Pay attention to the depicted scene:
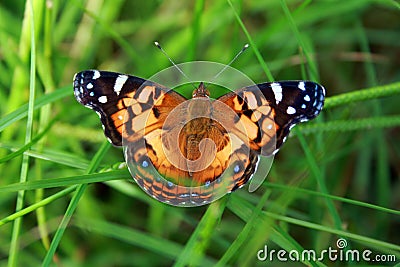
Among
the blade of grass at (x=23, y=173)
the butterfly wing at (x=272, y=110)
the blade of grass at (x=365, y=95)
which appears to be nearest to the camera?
the blade of grass at (x=23, y=173)

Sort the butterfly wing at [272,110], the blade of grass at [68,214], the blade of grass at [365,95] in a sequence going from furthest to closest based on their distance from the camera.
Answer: the blade of grass at [365,95] < the butterfly wing at [272,110] < the blade of grass at [68,214]

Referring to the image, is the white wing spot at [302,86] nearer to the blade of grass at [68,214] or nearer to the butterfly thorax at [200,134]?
the butterfly thorax at [200,134]

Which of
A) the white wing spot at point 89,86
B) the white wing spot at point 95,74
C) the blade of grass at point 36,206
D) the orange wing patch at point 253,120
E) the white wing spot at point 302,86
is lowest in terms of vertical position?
the blade of grass at point 36,206

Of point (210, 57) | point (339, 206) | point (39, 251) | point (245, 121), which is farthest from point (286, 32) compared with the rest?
point (39, 251)

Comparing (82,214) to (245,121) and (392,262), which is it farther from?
(392,262)

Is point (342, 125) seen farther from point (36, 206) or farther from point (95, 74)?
point (36, 206)

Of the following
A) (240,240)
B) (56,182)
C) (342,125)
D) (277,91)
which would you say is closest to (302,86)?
(277,91)

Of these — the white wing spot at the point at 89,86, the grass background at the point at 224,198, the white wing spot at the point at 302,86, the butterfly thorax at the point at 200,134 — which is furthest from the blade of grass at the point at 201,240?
the white wing spot at the point at 89,86
